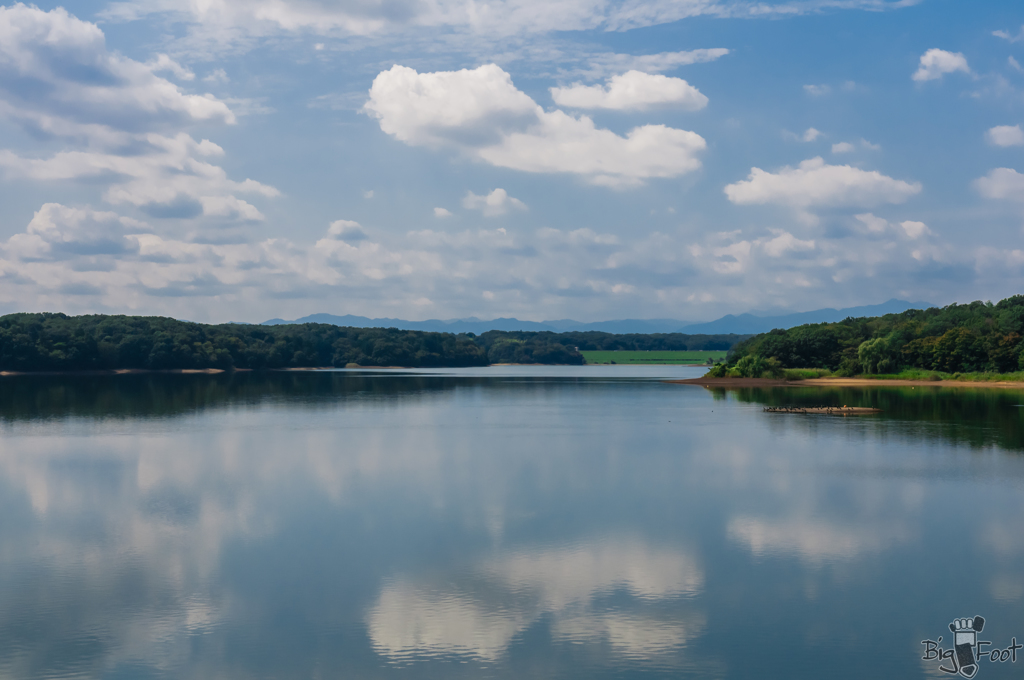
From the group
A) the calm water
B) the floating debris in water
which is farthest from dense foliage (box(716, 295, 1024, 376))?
the calm water

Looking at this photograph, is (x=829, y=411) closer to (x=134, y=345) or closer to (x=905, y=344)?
(x=905, y=344)

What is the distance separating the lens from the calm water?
12.9 metres

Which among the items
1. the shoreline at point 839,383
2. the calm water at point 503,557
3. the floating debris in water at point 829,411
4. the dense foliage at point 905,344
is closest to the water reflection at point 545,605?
the calm water at point 503,557

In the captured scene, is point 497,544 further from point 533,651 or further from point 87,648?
point 87,648

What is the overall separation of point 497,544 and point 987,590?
10.8 meters

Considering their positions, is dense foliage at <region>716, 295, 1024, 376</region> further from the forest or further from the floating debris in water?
A: the forest

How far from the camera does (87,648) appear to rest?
13.0 meters

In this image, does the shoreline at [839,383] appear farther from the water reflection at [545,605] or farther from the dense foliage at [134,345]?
the dense foliage at [134,345]

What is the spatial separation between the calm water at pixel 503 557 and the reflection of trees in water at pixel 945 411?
1.91 metres

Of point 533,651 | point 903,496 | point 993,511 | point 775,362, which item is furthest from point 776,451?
point 775,362

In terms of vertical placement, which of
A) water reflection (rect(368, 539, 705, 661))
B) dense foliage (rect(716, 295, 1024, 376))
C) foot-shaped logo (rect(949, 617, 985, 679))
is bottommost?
foot-shaped logo (rect(949, 617, 985, 679))

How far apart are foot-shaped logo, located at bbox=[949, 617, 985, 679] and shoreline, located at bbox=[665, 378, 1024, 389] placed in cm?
8974

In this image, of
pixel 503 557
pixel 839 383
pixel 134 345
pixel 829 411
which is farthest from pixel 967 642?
pixel 134 345

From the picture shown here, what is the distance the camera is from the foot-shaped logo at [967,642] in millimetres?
12422
